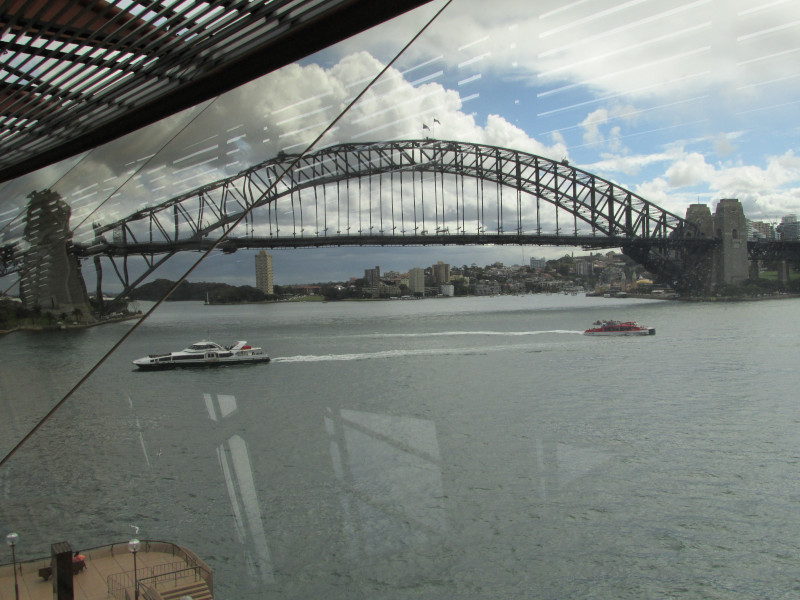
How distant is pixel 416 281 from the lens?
10.7 m

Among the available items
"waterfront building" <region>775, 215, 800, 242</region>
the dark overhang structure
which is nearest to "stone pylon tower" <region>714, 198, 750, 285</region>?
"waterfront building" <region>775, 215, 800, 242</region>

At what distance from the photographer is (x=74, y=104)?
1.15 metres

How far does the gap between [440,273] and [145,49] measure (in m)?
11.1

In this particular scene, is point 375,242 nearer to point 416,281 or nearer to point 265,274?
point 416,281

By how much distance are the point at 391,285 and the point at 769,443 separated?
5582 millimetres

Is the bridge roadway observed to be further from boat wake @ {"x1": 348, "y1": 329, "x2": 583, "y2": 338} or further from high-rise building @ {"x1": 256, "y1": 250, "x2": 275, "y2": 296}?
boat wake @ {"x1": 348, "y1": 329, "x2": 583, "y2": 338}

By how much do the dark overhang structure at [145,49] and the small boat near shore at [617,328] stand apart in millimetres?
16517

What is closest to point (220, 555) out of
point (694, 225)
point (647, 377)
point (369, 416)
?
point (369, 416)

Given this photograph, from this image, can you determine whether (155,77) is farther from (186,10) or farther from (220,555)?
(220,555)

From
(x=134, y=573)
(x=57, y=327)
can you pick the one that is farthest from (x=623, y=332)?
(x=57, y=327)

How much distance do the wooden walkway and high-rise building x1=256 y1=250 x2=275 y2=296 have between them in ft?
2.50

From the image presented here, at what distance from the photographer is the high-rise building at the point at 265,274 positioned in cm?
160

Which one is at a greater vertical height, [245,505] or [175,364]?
[175,364]

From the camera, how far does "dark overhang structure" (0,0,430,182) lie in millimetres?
863
